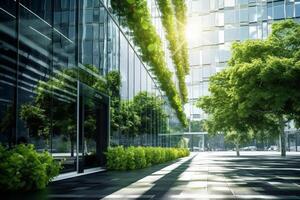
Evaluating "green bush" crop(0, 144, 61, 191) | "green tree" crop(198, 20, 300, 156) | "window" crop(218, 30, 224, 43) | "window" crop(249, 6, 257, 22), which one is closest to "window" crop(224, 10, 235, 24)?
"window" crop(218, 30, 224, 43)

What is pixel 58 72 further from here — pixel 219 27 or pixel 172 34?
pixel 219 27

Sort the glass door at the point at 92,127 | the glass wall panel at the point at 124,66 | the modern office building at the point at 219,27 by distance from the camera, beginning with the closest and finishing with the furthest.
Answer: the glass door at the point at 92,127, the glass wall panel at the point at 124,66, the modern office building at the point at 219,27

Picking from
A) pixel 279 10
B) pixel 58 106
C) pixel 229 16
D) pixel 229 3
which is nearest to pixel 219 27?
pixel 229 16

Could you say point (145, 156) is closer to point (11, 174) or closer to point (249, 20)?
point (11, 174)

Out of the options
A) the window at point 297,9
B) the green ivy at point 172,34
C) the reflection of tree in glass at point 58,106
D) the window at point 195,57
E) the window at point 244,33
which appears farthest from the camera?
the window at point 195,57

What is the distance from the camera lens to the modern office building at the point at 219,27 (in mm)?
68750

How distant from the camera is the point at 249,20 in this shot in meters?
72.4

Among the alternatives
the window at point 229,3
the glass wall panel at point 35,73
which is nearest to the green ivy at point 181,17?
the window at point 229,3

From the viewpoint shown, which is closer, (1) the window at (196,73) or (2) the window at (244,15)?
(2) the window at (244,15)

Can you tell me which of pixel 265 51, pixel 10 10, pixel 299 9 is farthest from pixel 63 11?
pixel 299 9

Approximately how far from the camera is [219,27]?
7750cm

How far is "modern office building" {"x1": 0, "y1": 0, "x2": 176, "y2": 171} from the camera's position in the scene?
46.0ft

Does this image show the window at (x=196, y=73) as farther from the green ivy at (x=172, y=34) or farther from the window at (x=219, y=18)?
the green ivy at (x=172, y=34)

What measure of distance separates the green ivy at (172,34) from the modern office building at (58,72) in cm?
1573
